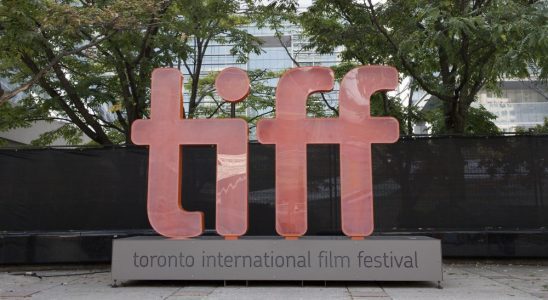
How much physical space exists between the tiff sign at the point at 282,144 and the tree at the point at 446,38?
79.8 inches

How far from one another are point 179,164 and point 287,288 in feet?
8.72

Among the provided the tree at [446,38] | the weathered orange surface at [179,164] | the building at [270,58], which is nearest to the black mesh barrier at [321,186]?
the tree at [446,38]

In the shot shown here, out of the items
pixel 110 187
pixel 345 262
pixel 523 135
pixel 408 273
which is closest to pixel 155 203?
pixel 110 187

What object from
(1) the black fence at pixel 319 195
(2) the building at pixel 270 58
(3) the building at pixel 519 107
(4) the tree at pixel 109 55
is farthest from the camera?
(3) the building at pixel 519 107

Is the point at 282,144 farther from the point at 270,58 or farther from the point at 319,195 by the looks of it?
the point at 270,58

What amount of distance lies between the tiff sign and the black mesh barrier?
6.72ft

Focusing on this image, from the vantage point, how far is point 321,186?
10.6 meters

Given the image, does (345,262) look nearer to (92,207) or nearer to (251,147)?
(251,147)

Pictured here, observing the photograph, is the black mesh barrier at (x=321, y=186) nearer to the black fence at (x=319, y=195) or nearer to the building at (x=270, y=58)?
the black fence at (x=319, y=195)

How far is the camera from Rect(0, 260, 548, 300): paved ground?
7586 millimetres

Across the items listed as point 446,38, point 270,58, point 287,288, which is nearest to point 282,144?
point 287,288

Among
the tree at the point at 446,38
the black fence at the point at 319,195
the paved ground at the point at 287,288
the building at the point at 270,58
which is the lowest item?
the paved ground at the point at 287,288

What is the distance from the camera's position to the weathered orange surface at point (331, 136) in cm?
838

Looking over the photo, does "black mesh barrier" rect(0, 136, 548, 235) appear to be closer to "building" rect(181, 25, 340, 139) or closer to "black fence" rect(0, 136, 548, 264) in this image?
"black fence" rect(0, 136, 548, 264)
